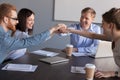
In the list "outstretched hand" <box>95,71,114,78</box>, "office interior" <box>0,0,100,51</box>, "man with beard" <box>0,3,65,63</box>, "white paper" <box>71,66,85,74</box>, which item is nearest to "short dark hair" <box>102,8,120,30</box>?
"outstretched hand" <box>95,71,114,78</box>

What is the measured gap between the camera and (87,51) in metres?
3.03

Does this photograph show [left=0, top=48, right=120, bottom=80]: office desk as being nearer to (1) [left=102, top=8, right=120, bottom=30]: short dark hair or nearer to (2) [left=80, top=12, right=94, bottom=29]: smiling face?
(1) [left=102, top=8, right=120, bottom=30]: short dark hair

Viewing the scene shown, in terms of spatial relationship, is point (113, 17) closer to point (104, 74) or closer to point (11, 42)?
point (104, 74)

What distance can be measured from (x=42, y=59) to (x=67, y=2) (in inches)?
95.1

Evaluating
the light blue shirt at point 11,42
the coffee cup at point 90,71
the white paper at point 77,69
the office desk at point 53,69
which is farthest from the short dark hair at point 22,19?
the coffee cup at point 90,71

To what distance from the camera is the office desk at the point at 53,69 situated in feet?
6.14

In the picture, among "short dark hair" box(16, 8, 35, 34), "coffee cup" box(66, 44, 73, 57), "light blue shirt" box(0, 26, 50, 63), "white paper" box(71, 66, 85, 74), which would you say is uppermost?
Result: "short dark hair" box(16, 8, 35, 34)

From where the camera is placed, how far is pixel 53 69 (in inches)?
83.7

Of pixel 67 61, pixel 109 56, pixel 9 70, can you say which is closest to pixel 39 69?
pixel 9 70

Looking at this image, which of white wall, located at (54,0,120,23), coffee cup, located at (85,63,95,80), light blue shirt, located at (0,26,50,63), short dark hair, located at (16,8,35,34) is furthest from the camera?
white wall, located at (54,0,120,23)

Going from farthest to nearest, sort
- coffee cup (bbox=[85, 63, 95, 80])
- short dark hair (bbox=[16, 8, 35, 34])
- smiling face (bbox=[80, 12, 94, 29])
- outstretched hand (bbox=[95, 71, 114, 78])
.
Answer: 1. smiling face (bbox=[80, 12, 94, 29])
2. short dark hair (bbox=[16, 8, 35, 34])
3. outstretched hand (bbox=[95, 71, 114, 78])
4. coffee cup (bbox=[85, 63, 95, 80])

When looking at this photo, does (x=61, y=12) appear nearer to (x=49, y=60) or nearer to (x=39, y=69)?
(x=49, y=60)

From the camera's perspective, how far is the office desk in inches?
73.6

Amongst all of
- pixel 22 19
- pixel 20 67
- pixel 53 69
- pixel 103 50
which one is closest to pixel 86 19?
pixel 103 50
